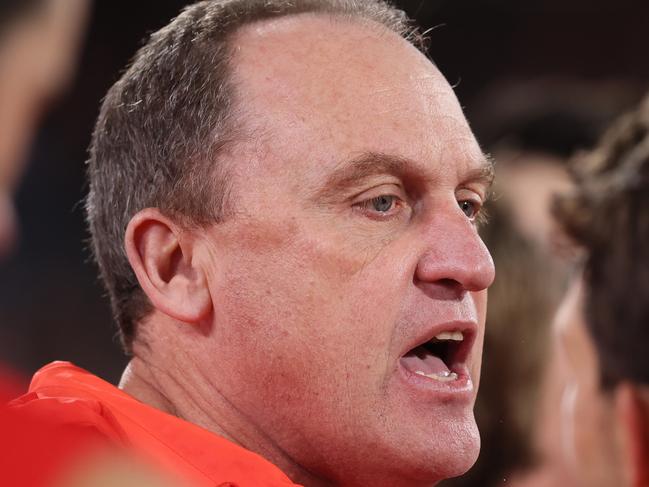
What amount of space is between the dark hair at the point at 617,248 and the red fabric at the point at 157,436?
1426 mm

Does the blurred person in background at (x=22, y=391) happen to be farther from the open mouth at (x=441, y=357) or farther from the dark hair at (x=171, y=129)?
the open mouth at (x=441, y=357)

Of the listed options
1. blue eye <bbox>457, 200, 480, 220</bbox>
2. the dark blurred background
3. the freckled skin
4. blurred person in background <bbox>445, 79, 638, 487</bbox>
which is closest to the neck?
the freckled skin

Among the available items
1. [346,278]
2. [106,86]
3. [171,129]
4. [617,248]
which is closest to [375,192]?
[346,278]

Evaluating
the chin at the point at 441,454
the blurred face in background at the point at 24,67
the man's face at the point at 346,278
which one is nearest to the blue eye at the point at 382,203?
the man's face at the point at 346,278

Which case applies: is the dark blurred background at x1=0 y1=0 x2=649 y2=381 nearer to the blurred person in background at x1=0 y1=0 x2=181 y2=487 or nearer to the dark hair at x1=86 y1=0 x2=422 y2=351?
the blurred person in background at x1=0 y1=0 x2=181 y2=487

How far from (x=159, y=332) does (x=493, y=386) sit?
140cm

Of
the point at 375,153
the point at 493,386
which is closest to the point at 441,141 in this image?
the point at 375,153

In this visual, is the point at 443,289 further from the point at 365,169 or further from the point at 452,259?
the point at 365,169

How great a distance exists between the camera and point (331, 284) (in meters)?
1.84

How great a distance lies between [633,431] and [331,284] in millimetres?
1490

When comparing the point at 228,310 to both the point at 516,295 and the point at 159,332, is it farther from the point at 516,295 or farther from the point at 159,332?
the point at 516,295

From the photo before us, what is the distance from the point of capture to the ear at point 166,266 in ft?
6.29

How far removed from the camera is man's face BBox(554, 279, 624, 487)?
3010mm

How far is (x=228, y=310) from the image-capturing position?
1.89m
